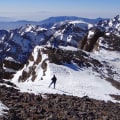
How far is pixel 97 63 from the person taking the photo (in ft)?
263

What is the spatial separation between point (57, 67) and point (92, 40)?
45645 millimetres

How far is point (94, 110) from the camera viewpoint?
32.8 m

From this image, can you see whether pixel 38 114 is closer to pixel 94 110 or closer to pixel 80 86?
pixel 94 110

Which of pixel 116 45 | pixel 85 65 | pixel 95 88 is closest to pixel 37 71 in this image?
pixel 85 65

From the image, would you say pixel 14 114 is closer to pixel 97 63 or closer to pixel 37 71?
pixel 37 71

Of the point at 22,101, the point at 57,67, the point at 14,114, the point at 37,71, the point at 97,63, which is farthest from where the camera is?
the point at 97,63

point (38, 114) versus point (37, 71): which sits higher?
point (38, 114)

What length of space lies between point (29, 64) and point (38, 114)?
194 ft

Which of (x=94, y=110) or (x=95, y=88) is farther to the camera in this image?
(x=95, y=88)

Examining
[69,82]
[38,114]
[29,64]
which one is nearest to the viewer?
[38,114]

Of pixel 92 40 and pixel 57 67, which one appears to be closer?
pixel 57 67

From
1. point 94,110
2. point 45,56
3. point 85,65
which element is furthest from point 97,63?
point 94,110

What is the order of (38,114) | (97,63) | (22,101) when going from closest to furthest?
(38,114), (22,101), (97,63)

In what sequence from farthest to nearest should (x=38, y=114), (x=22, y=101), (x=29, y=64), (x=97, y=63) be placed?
(x=29, y=64)
(x=97, y=63)
(x=22, y=101)
(x=38, y=114)
